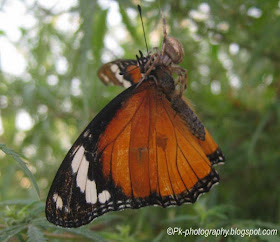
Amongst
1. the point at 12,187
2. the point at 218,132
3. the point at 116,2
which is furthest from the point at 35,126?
the point at 218,132

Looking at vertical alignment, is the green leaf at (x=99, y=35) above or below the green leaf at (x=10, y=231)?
above

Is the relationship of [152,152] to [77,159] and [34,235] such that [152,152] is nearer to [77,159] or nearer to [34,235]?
[77,159]

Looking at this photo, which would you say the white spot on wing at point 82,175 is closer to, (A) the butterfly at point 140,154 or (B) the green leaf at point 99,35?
(A) the butterfly at point 140,154

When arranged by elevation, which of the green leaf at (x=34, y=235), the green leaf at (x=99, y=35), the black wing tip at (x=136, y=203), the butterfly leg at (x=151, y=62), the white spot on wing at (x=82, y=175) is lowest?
the black wing tip at (x=136, y=203)

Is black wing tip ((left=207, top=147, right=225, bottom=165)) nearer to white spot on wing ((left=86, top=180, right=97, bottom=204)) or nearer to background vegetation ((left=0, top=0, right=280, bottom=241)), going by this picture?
background vegetation ((left=0, top=0, right=280, bottom=241))

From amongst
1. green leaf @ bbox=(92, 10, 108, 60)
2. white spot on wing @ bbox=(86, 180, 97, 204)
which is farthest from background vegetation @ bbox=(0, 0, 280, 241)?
white spot on wing @ bbox=(86, 180, 97, 204)

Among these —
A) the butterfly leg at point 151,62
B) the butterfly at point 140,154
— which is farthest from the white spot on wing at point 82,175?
the butterfly leg at point 151,62

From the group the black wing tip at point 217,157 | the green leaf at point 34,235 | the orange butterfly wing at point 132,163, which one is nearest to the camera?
the green leaf at point 34,235

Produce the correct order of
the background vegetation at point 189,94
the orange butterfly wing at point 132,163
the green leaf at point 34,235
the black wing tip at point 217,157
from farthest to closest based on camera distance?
the background vegetation at point 189,94, the black wing tip at point 217,157, the orange butterfly wing at point 132,163, the green leaf at point 34,235
